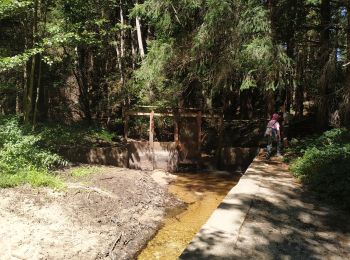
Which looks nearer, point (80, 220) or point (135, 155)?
point (80, 220)

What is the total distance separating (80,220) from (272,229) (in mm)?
3977

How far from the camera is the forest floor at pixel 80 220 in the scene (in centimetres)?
650

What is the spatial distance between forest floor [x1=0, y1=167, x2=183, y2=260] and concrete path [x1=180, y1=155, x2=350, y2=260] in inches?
80.9

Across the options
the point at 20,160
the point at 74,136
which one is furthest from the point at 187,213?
the point at 74,136

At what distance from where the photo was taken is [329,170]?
8.02 meters

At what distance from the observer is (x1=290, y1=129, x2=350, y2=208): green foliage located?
7330mm

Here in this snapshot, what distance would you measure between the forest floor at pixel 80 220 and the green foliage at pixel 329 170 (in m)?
3.60

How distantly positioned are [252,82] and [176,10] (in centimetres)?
398

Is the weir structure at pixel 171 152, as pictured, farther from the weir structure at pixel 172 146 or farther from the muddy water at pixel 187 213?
the muddy water at pixel 187 213

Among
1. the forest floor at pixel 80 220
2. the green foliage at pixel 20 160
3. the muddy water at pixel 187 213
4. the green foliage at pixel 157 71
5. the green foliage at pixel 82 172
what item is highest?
the green foliage at pixel 157 71

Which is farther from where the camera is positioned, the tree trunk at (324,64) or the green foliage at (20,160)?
the tree trunk at (324,64)

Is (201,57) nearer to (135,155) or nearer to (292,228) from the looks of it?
(135,155)

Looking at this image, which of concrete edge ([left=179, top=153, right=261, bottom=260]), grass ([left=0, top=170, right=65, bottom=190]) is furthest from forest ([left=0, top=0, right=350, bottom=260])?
concrete edge ([left=179, top=153, right=261, bottom=260])

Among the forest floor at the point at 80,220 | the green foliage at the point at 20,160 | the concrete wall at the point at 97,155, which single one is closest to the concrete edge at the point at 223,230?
the forest floor at the point at 80,220
